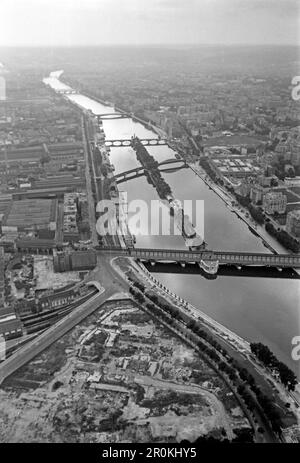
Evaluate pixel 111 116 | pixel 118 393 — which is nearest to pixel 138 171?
pixel 111 116

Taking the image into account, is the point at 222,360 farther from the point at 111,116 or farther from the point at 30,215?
the point at 111,116

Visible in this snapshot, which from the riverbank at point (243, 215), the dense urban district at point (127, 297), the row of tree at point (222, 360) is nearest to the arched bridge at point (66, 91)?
the dense urban district at point (127, 297)

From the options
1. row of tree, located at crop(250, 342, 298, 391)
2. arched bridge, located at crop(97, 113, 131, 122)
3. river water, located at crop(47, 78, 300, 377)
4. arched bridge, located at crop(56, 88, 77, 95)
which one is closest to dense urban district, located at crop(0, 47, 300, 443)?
row of tree, located at crop(250, 342, 298, 391)

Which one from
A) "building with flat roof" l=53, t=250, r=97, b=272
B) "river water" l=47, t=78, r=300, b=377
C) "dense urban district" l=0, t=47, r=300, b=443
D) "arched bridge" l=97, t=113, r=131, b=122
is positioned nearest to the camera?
"dense urban district" l=0, t=47, r=300, b=443

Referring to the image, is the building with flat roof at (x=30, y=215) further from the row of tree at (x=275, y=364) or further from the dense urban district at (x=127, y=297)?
the row of tree at (x=275, y=364)

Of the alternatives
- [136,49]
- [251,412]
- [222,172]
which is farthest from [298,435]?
[136,49]

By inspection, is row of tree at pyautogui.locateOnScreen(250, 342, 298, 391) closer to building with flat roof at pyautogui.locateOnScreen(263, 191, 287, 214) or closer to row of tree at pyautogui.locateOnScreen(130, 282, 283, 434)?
row of tree at pyautogui.locateOnScreen(130, 282, 283, 434)

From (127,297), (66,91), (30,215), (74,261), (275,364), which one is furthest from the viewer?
(66,91)

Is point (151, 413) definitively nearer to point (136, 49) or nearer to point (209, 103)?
point (209, 103)
